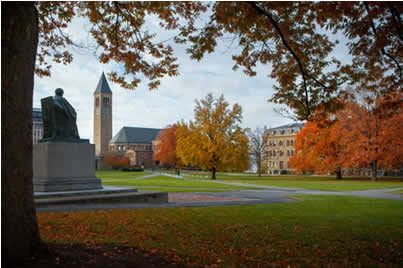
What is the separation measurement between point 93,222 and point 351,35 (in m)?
8.89

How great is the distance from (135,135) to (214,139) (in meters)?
85.4

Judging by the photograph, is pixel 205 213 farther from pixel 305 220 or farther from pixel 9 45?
pixel 9 45

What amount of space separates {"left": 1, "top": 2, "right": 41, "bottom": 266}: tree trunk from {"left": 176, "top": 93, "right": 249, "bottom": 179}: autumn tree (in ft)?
121

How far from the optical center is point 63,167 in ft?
46.3

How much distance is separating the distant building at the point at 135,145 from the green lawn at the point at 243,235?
106570 millimetres

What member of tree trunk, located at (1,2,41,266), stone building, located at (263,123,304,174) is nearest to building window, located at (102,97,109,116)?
stone building, located at (263,123,304,174)

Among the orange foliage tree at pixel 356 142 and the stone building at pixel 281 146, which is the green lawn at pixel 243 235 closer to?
the orange foliage tree at pixel 356 142

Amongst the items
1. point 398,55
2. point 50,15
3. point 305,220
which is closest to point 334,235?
point 305,220

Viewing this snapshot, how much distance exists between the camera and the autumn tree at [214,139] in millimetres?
41844

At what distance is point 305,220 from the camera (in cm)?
1024

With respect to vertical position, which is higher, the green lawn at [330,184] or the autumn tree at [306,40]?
the autumn tree at [306,40]

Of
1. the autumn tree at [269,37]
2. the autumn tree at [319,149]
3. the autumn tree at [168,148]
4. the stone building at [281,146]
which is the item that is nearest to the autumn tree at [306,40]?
the autumn tree at [269,37]

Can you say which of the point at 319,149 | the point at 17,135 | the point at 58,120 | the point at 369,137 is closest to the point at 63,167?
the point at 58,120

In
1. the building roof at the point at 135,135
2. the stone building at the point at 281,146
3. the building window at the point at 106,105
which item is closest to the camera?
the stone building at the point at 281,146
